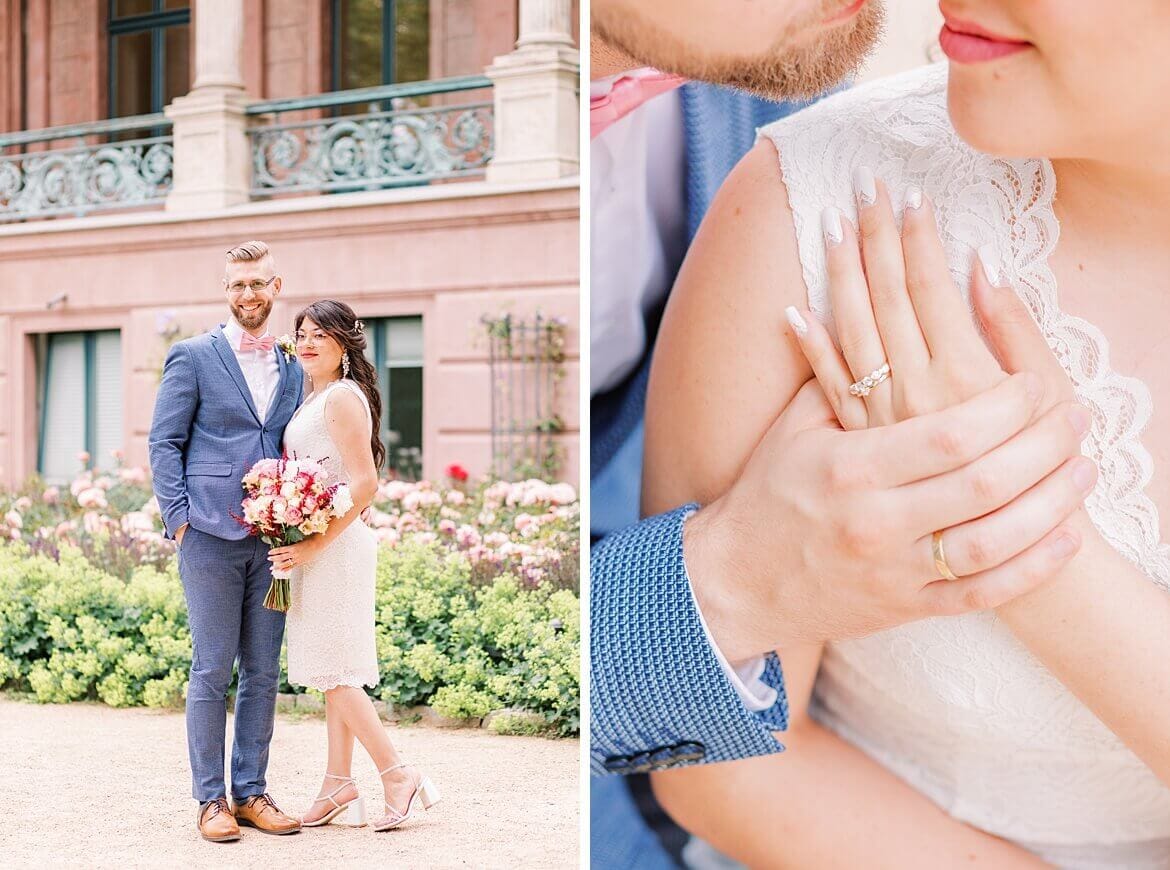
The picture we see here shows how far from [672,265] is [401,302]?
3.81 meters

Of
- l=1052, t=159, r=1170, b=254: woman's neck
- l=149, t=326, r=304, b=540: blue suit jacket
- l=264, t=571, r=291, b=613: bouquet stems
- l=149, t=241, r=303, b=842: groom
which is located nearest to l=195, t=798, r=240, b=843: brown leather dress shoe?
l=149, t=241, r=303, b=842: groom

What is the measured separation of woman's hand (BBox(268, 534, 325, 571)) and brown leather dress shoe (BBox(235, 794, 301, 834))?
0.58m

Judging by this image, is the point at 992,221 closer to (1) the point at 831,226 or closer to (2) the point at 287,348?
(1) the point at 831,226

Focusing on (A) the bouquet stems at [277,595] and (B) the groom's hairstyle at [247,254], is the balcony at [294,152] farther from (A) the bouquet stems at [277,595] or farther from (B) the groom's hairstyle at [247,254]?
(A) the bouquet stems at [277,595]

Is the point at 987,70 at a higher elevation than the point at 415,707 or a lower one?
higher

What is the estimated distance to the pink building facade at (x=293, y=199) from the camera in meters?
5.41

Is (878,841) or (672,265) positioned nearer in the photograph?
(878,841)

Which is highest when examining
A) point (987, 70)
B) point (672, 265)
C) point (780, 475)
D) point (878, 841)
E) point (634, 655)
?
point (987, 70)

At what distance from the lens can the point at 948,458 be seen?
53.8 inches

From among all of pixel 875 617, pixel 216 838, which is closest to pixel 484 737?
pixel 216 838

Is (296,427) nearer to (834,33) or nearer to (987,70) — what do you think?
(834,33)

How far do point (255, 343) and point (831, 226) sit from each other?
5.37ft

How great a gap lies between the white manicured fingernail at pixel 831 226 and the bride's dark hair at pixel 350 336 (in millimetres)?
1481

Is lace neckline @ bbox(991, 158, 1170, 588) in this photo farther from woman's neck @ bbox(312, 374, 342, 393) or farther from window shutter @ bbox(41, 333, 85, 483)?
window shutter @ bbox(41, 333, 85, 483)
